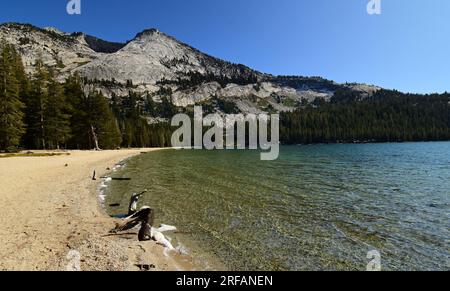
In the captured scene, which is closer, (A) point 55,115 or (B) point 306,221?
(B) point 306,221

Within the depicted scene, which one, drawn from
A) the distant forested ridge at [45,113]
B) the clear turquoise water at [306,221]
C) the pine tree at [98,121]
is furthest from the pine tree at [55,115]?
the clear turquoise water at [306,221]

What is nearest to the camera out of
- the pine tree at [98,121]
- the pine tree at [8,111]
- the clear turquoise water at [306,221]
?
the clear turquoise water at [306,221]

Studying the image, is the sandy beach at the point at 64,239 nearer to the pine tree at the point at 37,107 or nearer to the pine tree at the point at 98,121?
the pine tree at the point at 37,107

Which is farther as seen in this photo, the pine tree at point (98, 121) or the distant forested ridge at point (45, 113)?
the pine tree at point (98, 121)

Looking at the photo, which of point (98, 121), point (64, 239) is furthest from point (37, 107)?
point (64, 239)

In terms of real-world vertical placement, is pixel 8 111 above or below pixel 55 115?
above

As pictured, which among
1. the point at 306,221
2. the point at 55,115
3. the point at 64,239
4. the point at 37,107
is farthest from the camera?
the point at 55,115

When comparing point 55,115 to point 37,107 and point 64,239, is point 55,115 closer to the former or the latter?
point 37,107

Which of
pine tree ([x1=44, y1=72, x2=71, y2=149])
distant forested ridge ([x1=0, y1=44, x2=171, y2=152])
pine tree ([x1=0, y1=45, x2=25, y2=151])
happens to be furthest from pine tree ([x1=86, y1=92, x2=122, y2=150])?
pine tree ([x1=0, y1=45, x2=25, y2=151])

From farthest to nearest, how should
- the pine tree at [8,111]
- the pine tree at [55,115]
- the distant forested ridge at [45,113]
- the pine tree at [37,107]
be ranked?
the pine tree at [55,115], the pine tree at [37,107], the distant forested ridge at [45,113], the pine tree at [8,111]

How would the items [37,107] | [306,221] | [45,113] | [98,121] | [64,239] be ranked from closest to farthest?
[64,239], [306,221], [45,113], [37,107], [98,121]

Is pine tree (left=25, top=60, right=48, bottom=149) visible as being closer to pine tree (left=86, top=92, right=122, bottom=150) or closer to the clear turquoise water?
pine tree (left=86, top=92, right=122, bottom=150)

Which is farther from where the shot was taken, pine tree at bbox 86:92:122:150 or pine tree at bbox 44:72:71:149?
pine tree at bbox 86:92:122:150
